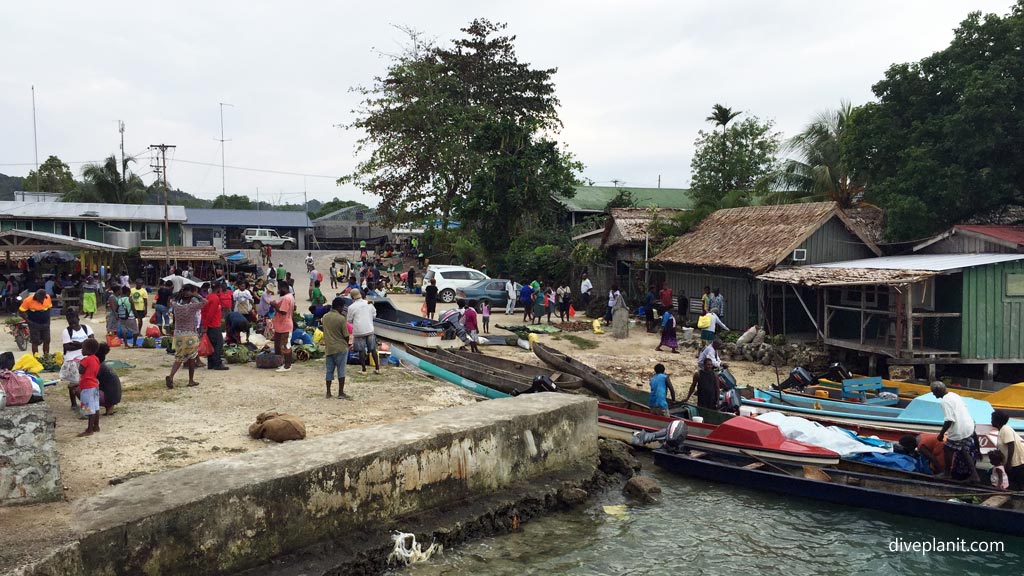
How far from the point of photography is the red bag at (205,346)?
42.4 feet

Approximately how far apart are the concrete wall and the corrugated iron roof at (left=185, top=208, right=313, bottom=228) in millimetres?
Result: 46018

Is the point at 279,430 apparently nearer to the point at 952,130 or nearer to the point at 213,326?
the point at 213,326

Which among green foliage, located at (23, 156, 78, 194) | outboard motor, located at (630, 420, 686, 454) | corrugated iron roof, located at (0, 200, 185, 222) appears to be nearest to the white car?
outboard motor, located at (630, 420, 686, 454)

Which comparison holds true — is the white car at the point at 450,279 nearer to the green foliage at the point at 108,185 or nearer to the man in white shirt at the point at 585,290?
the man in white shirt at the point at 585,290

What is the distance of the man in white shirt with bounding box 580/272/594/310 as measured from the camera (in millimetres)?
27188

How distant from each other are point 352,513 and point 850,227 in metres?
17.6

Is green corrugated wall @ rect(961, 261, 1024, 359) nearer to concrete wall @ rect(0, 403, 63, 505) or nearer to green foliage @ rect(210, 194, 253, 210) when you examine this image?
concrete wall @ rect(0, 403, 63, 505)

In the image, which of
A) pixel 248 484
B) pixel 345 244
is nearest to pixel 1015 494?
pixel 248 484

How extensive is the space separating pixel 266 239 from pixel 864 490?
150 ft

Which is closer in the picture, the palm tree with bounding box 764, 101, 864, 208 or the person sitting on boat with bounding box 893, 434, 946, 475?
the person sitting on boat with bounding box 893, 434, 946, 475

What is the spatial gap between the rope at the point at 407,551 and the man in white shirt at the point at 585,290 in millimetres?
19172

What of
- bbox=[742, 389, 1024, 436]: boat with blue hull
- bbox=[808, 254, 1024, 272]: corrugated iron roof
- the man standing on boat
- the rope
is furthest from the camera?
bbox=[808, 254, 1024, 272]: corrugated iron roof

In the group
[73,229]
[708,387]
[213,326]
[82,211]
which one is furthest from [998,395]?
[82,211]

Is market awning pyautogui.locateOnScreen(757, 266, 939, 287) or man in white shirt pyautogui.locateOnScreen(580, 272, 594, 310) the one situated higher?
market awning pyautogui.locateOnScreen(757, 266, 939, 287)
